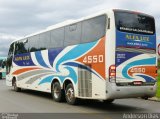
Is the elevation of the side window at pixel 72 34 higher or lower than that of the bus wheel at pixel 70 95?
higher

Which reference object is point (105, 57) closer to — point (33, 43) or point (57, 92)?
point (57, 92)

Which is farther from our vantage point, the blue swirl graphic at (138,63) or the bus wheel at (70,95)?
the bus wheel at (70,95)

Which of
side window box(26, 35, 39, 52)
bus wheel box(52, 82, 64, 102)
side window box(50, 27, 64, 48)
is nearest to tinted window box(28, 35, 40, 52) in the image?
side window box(26, 35, 39, 52)

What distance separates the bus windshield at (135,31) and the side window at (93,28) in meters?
0.59

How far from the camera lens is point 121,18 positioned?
46.2ft

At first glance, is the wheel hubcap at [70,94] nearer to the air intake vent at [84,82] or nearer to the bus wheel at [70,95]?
the bus wheel at [70,95]

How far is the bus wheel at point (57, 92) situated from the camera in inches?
679

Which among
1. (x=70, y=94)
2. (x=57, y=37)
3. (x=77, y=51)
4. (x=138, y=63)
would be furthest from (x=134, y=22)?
(x=57, y=37)

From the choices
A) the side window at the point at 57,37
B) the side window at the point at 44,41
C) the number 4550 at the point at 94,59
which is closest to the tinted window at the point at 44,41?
the side window at the point at 44,41

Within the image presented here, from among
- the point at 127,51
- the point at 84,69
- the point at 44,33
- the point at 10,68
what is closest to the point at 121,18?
the point at 127,51

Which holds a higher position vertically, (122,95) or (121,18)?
(121,18)

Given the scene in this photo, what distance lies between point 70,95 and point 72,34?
2619 mm

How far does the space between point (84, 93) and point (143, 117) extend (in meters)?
3.30

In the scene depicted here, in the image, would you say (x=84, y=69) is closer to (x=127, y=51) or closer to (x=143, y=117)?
(x=127, y=51)
